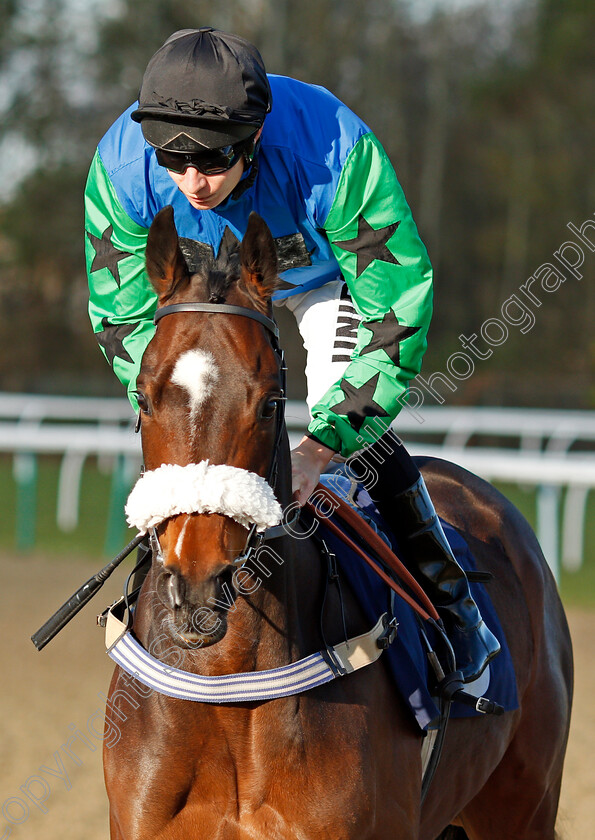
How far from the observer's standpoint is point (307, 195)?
2.74 metres

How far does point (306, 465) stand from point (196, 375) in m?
0.48

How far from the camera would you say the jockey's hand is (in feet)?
8.10

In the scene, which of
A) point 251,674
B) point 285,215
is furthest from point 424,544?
point 285,215

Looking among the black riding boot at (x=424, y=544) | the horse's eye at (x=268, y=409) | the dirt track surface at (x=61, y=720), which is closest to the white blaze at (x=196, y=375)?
Result: the horse's eye at (x=268, y=409)

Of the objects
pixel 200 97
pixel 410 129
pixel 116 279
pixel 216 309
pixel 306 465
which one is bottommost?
pixel 410 129

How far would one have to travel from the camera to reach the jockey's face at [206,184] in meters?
2.50

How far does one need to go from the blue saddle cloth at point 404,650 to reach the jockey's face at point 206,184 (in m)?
0.88

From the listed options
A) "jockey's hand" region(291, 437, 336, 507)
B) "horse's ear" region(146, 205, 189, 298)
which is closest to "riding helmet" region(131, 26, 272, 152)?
"horse's ear" region(146, 205, 189, 298)

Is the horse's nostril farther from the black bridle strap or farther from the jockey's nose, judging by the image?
the jockey's nose

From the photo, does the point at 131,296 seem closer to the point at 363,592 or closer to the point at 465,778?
the point at 363,592

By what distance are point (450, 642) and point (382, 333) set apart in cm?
101

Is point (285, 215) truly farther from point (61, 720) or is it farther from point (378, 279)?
point (61, 720)

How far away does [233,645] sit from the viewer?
7.83 feet

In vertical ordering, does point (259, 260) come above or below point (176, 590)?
above
